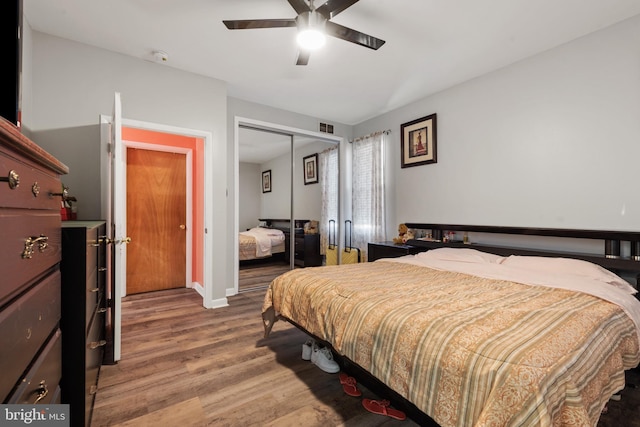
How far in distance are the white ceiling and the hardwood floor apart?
2.80 m

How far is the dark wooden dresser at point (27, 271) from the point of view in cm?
64

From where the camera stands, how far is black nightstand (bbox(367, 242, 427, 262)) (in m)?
3.71

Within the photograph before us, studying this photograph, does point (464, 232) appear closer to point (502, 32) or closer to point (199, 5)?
point (502, 32)

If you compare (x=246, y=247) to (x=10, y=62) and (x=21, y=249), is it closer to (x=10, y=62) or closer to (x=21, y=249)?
(x=10, y=62)

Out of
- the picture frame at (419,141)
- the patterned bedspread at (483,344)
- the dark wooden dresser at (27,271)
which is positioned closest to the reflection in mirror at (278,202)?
the picture frame at (419,141)

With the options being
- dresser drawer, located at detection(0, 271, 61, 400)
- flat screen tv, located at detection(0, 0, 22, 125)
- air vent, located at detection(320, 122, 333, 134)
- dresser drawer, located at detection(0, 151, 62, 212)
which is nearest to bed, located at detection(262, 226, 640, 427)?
dresser drawer, located at detection(0, 271, 61, 400)

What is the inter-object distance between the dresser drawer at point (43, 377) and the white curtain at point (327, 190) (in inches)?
161

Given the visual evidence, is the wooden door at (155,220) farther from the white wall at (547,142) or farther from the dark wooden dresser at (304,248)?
the white wall at (547,142)

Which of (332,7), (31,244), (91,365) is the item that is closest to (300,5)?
(332,7)

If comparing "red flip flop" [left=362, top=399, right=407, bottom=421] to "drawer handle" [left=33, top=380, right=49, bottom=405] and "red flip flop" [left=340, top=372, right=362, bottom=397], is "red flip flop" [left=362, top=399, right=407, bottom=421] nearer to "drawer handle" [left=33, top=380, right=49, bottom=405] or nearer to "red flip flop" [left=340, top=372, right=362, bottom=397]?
"red flip flop" [left=340, top=372, right=362, bottom=397]

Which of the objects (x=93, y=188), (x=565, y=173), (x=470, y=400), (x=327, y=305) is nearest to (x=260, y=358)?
(x=327, y=305)

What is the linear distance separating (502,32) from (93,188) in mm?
4077

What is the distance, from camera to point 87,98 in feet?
9.05

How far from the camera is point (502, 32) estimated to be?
8.50ft
